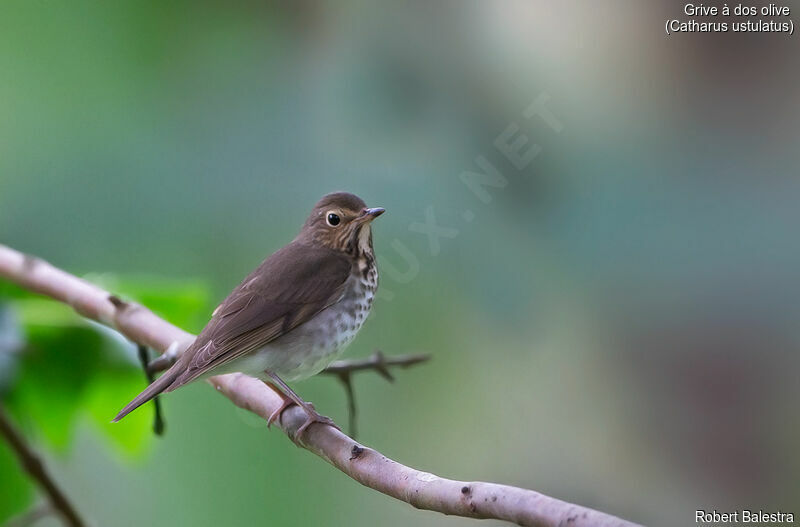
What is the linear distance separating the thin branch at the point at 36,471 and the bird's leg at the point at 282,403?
1.29 ft

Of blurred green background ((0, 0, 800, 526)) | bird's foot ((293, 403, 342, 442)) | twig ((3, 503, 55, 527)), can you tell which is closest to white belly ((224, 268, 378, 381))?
bird's foot ((293, 403, 342, 442))

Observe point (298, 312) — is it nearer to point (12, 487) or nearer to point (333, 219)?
point (333, 219)

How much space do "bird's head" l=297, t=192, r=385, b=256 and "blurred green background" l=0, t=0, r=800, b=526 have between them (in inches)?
16.9

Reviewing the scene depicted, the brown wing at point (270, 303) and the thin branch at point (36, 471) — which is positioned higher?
the brown wing at point (270, 303)

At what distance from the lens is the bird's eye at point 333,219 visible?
A: 1992 millimetres

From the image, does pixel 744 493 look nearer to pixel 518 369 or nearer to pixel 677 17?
pixel 518 369

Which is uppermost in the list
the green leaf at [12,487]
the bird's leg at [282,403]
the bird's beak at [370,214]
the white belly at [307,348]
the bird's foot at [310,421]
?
the bird's beak at [370,214]

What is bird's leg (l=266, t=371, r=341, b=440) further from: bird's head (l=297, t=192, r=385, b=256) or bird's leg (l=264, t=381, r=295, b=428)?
bird's head (l=297, t=192, r=385, b=256)

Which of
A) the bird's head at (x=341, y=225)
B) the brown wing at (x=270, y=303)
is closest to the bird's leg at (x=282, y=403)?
the brown wing at (x=270, y=303)

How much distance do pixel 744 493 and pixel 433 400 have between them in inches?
34.9

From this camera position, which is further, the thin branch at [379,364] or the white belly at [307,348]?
the white belly at [307,348]

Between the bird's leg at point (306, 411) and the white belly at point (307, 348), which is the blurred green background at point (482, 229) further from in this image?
the bird's leg at point (306, 411)

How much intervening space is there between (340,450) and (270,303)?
474 mm

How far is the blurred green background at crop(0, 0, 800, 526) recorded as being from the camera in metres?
2.44
